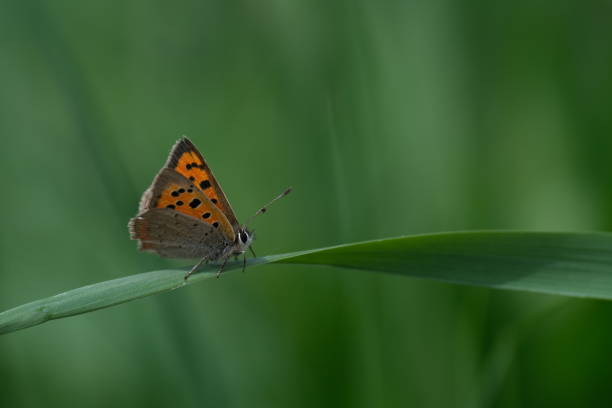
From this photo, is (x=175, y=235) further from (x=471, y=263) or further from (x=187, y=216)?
(x=471, y=263)

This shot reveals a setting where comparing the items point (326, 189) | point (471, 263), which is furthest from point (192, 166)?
point (471, 263)

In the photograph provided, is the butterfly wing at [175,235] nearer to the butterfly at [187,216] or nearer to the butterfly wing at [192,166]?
the butterfly at [187,216]

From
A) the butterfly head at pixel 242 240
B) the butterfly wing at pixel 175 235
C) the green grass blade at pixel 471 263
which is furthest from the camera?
the butterfly head at pixel 242 240

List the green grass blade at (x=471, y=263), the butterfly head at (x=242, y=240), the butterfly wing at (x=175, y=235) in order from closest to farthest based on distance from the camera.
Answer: the green grass blade at (x=471, y=263) → the butterfly wing at (x=175, y=235) → the butterfly head at (x=242, y=240)

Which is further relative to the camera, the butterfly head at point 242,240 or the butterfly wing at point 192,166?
the butterfly head at point 242,240

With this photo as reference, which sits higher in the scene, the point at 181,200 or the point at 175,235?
the point at 181,200

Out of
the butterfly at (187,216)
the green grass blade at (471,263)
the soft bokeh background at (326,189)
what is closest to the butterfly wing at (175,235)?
the butterfly at (187,216)

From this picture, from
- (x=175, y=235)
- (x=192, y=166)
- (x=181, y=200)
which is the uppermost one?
(x=192, y=166)

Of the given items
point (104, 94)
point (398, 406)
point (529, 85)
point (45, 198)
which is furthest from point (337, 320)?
→ point (104, 94)
